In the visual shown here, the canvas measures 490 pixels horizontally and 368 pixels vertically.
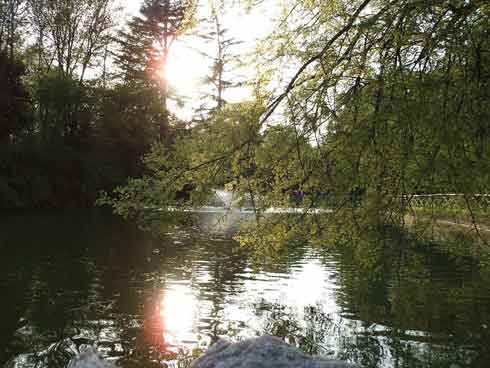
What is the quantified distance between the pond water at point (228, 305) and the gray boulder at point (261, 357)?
232 cm

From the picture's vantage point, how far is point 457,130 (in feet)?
18.9

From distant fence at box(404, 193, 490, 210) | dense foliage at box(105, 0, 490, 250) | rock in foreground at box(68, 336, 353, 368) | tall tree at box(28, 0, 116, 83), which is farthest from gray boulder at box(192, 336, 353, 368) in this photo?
tall tree at box(28, 0, 116, 83)

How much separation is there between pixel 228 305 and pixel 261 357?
590cm

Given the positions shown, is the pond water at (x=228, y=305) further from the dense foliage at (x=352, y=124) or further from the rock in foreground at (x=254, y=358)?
the rock in foreground at (x=254, y=358)

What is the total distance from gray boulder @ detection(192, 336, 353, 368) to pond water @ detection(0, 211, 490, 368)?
232cm

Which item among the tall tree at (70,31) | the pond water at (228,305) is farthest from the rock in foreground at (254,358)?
the tall tree at (70,31)

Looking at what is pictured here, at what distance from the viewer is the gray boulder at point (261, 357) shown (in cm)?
442

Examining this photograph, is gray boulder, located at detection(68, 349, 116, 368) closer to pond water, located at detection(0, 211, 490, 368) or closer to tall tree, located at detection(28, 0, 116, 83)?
pond water, located at detection(0, 211, 490, 368)

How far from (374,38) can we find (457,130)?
5.31ft

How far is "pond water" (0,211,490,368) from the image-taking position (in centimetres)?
750

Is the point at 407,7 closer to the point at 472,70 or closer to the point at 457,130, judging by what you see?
the point at 472,70

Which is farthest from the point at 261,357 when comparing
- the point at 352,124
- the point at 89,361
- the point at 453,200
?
the point at 453,200

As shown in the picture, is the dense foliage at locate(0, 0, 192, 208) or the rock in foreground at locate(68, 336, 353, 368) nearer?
the rock in foreground at locate(68, 336, 353, 368)

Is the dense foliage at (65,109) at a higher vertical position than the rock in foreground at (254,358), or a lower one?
higher
